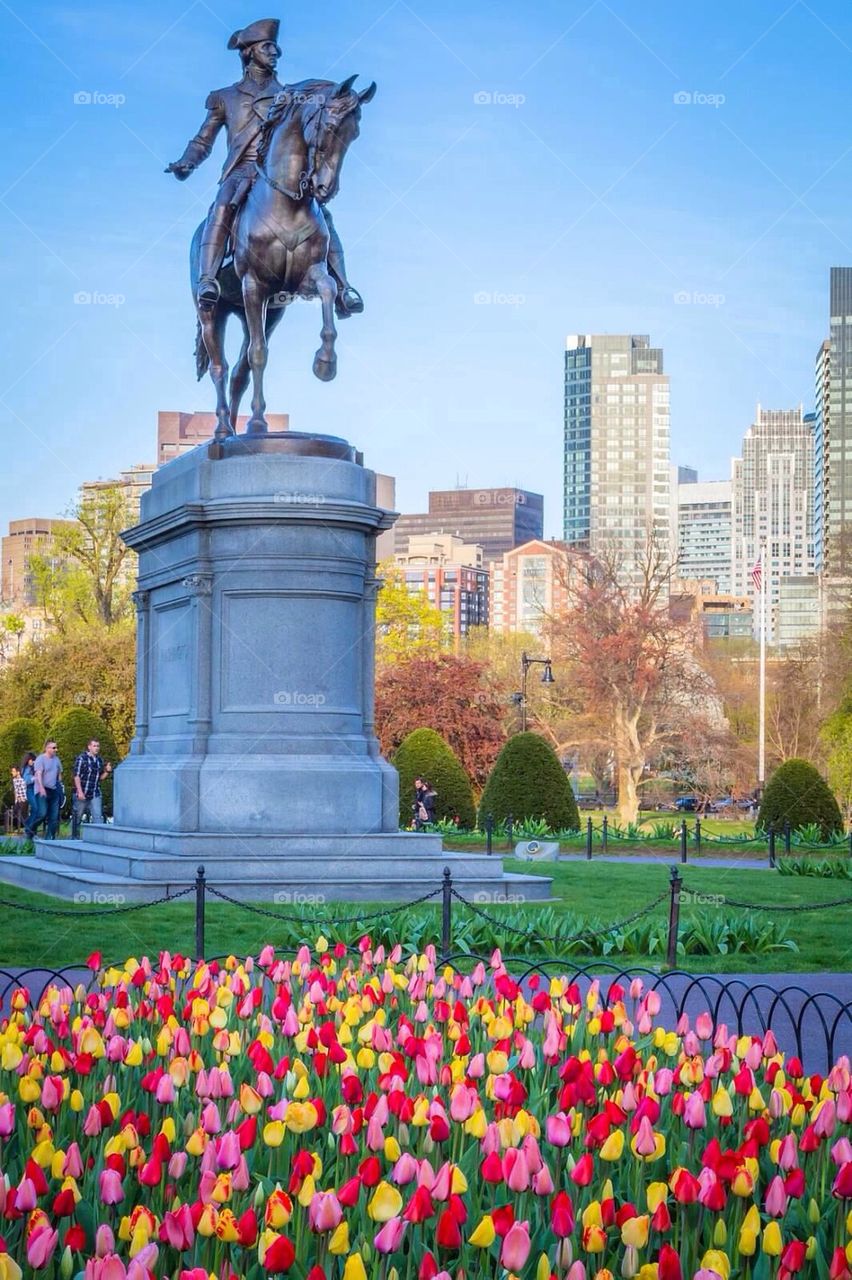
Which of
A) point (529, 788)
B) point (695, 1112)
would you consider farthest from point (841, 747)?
point (695, 1112)

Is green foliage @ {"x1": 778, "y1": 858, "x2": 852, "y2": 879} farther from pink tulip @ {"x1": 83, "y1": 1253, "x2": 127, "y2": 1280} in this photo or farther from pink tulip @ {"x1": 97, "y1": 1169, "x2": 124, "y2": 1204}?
pink tulip @ {"x1": 83, "y1": 1253, "x2": 127, "y2": 1280}

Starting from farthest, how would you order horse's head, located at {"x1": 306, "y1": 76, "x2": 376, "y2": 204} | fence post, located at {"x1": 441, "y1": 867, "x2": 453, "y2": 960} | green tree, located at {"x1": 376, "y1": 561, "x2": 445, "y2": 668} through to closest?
green tree, located at {"x1": 376, "y1": 561, "x2": 445, "y2": 668} → horse's head, located at {"x1": 306, "y1": 76, "x2": 376, "y2": 204} → fence post, located at {"x1": 441, "y1": 867, "x2": 453, "y2": 960}

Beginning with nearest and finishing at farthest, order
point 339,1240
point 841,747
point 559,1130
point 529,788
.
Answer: point 339,1240, point 559,1130, point 529,788, point 841,747

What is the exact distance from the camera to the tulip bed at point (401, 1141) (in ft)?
16.0

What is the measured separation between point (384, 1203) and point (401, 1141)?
1318 mm

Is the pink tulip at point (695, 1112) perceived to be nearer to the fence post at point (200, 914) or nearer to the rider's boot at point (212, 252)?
the fence post at point (200, 914)

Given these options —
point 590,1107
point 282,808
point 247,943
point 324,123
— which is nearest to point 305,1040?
point 590,1107

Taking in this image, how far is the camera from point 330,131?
69.0 ft

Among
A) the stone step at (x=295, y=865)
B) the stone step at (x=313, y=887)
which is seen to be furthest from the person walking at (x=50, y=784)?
the stone step at (x=313, y=887)

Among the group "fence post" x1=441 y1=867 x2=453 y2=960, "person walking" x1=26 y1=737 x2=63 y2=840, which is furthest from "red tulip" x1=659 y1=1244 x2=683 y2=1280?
"person walking" x1=26 y1=737 x2=63 y2=840

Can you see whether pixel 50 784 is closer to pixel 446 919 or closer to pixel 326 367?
pixel 326 367

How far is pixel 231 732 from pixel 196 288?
5568mm

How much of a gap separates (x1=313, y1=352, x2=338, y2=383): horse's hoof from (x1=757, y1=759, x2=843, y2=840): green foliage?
17.7 m

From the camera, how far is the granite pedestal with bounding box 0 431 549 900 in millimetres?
20234
